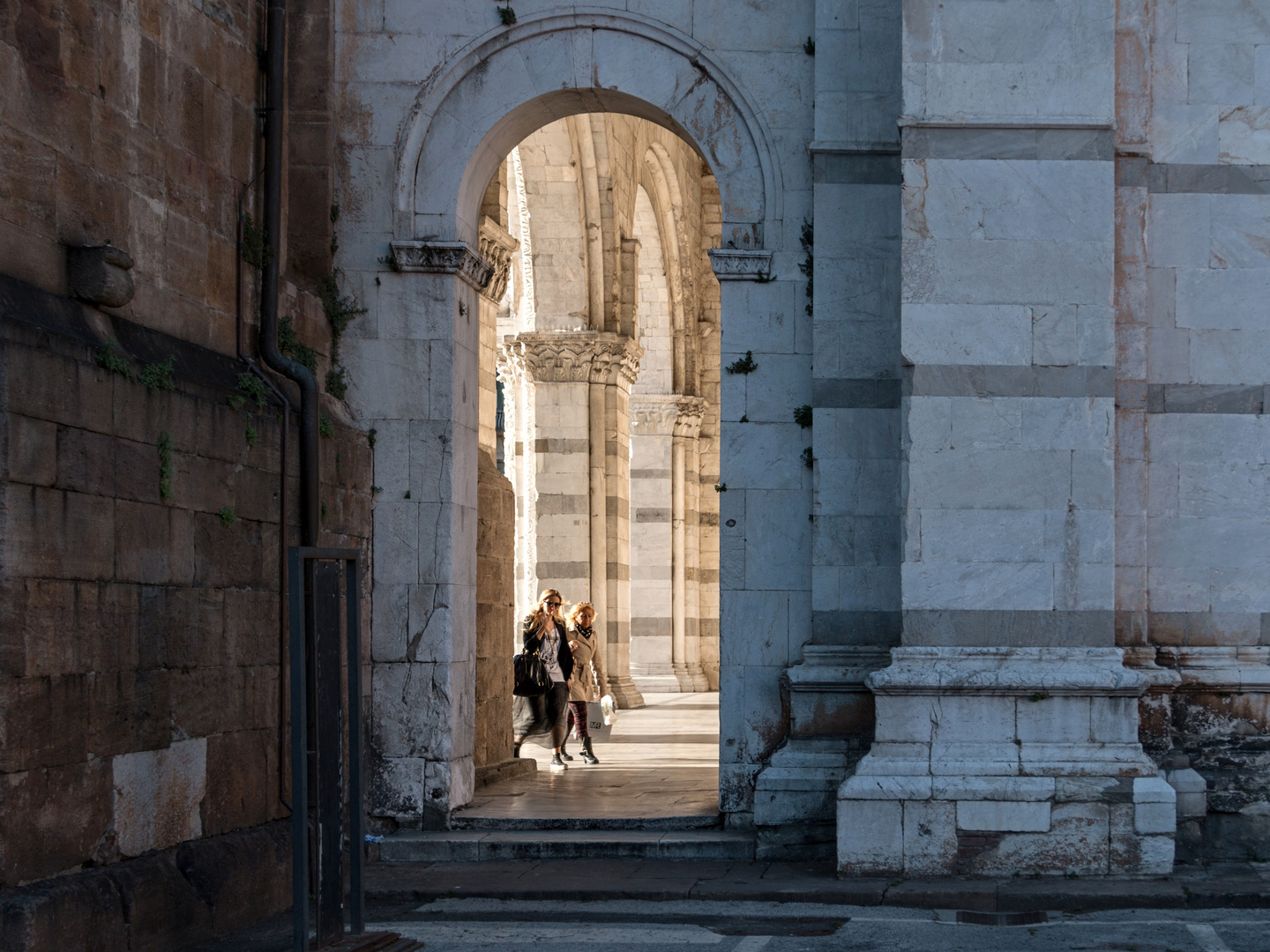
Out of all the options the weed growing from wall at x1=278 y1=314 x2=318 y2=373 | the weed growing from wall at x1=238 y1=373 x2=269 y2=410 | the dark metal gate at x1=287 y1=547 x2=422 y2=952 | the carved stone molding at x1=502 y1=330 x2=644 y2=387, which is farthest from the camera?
the carved stone molding at x1=502 y1=330 x2=644 y2=387

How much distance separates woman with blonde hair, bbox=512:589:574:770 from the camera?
1467 centimetres

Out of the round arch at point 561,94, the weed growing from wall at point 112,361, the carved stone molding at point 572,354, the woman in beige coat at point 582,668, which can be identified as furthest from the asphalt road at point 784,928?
the carved stone molding at point 572,354

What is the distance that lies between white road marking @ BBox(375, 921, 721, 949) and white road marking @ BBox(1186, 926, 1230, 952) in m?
2.14

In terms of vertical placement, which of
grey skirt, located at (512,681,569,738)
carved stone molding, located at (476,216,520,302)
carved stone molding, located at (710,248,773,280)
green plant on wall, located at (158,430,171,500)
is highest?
carved stone molding, located at (476,216,520,302)

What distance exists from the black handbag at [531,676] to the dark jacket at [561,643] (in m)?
0.07

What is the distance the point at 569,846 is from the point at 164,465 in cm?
392

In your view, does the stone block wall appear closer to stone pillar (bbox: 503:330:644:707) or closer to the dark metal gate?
the dark metal gate

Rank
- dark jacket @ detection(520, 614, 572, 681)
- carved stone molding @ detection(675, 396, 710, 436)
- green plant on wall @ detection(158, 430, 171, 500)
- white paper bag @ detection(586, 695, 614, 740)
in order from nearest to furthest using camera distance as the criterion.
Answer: green plant on wall @ detection(158, 430, 171, 500) → dark jacket @ detection(520, 614, 572, 681) → white paper bag @ detection(586, 695, 614, 740) → carved stone molding @ detection(675, 396, 710, 436)

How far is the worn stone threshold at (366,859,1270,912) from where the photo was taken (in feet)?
28.8

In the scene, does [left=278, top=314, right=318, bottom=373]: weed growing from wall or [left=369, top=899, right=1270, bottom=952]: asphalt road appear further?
[left=278, top=314, right=318, bottom=373]: weed growing from wall

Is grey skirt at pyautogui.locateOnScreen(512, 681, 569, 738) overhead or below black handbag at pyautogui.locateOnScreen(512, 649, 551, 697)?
below

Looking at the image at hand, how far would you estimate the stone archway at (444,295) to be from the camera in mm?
10984

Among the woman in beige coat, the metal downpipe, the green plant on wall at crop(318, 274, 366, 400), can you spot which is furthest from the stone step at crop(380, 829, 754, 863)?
the woman in beige coat

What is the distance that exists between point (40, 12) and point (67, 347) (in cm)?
163
